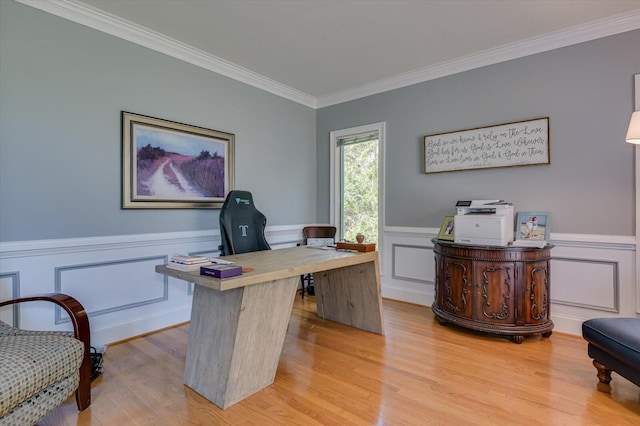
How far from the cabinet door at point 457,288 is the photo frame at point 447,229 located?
0.91 feet

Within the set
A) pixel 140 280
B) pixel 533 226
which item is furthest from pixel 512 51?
pixel 140 280

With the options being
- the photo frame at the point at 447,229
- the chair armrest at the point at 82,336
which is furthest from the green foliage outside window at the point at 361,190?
the chair armrest at the point at 82,336

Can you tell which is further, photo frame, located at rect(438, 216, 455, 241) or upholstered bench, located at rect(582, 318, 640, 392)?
photo frame, located at rect(438, 216, 455, 241)

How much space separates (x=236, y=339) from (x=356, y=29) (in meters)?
2.54

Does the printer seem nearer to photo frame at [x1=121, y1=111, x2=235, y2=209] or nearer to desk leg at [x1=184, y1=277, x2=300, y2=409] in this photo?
desk leg at [x1=184, y1=277, x2=300, y2=409]

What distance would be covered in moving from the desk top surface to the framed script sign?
1.46 metres

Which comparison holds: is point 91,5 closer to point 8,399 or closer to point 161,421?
point 8,399

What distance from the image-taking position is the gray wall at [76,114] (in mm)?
2143

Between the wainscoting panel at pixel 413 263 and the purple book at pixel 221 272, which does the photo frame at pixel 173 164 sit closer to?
the purple book at pixel 221 272

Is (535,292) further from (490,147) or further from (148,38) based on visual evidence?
(148,38)

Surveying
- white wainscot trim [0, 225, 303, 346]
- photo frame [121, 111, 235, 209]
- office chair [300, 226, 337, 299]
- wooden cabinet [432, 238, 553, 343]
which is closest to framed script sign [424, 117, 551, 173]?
wooden cabinet [432, 238, 553, 343]

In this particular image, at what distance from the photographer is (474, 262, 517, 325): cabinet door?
255 centimetres

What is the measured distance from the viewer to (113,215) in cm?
259

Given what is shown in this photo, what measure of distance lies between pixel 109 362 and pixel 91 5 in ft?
8.51
